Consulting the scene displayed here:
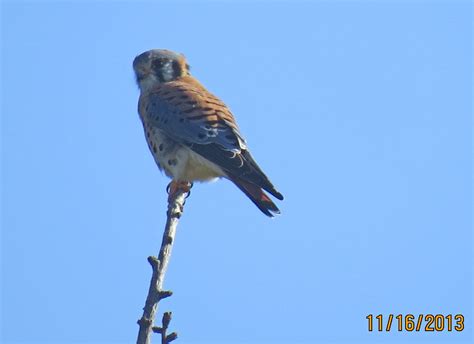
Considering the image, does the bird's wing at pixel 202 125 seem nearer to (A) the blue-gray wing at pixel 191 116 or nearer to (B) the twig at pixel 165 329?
(A) the blue-gray wing at pixel 191 116

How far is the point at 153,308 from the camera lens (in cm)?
388

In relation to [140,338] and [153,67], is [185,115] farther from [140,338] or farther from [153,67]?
[140,338]

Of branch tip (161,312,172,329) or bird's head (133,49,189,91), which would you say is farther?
bird's head (133,49,189,91)

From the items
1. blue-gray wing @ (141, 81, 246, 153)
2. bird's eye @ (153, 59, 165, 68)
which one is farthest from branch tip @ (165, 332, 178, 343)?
bird's eye @ (153, 59, 165, 68)

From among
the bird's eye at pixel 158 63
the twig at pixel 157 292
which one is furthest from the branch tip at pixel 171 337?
the bird's eye at pixel 158 63

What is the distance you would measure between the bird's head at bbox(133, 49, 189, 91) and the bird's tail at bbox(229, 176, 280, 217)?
5.79 ft

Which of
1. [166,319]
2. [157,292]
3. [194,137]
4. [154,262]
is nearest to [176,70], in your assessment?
[194,137]

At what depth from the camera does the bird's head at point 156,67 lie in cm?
753

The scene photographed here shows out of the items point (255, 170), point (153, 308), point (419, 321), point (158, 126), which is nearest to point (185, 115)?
point (158, 126)

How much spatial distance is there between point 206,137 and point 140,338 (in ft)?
9.49

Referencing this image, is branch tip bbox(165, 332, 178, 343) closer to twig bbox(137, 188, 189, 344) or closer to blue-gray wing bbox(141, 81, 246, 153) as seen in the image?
twig bbox(137, 188, 189, 344)

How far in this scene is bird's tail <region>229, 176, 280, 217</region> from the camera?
5.94 meters

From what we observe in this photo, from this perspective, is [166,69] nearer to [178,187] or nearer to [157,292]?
[178,187]

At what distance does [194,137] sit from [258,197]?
769mm
